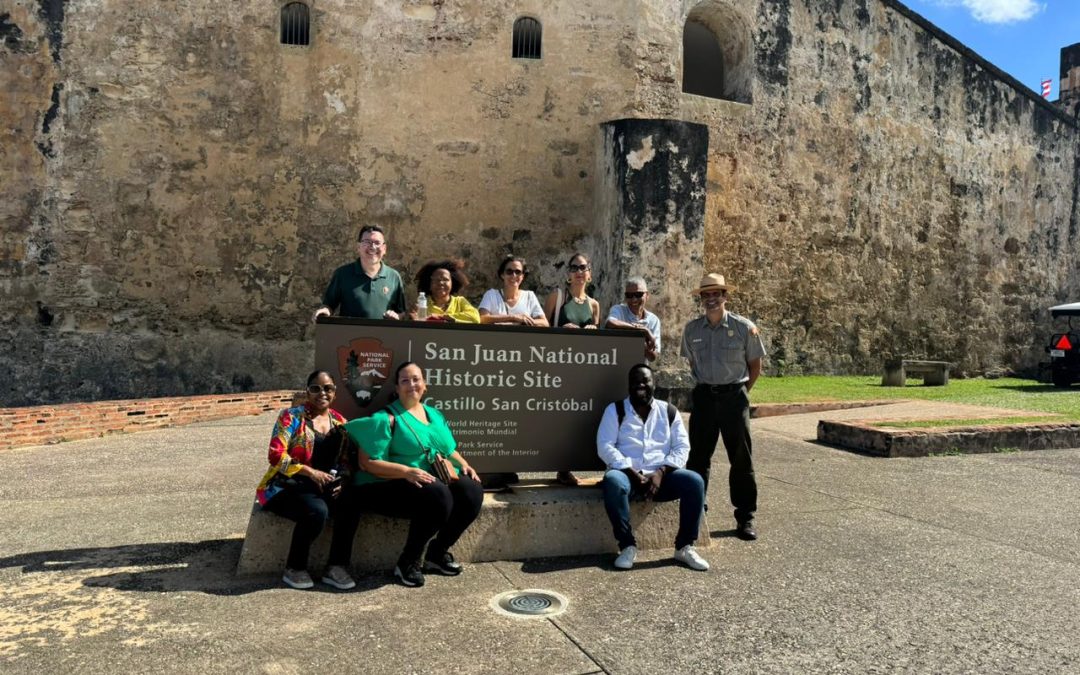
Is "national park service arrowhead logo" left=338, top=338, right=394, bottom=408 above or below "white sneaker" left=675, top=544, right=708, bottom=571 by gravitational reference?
above

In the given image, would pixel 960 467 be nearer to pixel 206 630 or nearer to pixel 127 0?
pixel 206 630

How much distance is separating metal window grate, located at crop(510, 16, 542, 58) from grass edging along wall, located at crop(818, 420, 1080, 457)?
26.2 ft

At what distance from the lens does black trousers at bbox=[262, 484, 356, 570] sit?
12.8 feet

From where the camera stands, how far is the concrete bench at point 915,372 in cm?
1338

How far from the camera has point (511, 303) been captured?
5527 millimetres

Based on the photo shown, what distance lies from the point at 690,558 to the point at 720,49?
530 inches

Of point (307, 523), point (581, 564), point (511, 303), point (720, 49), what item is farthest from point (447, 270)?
point (720, 49)

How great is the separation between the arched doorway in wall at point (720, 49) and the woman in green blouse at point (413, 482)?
39.2 ft

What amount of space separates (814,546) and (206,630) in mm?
3443

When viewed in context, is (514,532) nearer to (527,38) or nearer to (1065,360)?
(527,38)

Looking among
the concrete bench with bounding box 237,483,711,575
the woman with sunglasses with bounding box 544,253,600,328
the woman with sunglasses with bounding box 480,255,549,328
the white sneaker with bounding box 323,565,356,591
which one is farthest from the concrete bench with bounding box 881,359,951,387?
the white sneaker with bounding box 323,565,356,591

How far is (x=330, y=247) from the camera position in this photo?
12.2 m

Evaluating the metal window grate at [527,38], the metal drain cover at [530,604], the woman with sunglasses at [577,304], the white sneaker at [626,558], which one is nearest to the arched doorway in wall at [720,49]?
the metal window grate at [527,38]

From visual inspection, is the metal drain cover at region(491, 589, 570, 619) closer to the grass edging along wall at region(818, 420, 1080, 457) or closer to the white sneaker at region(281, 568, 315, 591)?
the white sneaker at region(281, 568, 315, 591)
